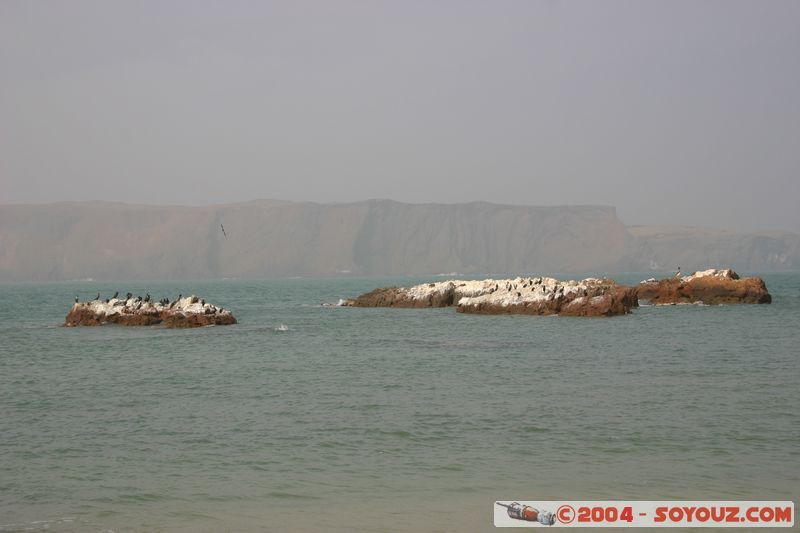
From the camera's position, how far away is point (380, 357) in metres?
26.2

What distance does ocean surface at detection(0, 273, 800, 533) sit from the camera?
10820mm

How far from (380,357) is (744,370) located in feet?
34.2

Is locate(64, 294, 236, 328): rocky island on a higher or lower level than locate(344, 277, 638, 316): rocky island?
lower

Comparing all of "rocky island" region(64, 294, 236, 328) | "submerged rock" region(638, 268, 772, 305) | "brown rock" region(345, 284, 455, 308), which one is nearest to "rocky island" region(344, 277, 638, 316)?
"brown rock" region(345, 284, 455, 308)

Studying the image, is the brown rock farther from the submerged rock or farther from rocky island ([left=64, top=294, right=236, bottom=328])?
rocky island ([left=64, top=294, right=236, bottom=328])

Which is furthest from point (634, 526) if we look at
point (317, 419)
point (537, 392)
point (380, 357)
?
point (380, 357)

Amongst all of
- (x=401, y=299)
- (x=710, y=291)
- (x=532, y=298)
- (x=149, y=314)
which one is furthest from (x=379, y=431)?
(x=710, y=291)

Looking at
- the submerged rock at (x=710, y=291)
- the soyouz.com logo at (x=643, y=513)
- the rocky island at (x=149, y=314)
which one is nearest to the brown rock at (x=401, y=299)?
the submerged rock at (x=710, y=291)

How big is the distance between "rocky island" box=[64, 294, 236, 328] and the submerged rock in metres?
28.8

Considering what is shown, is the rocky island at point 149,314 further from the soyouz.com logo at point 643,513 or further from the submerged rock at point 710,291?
the soyouz.com logo at point 643,513

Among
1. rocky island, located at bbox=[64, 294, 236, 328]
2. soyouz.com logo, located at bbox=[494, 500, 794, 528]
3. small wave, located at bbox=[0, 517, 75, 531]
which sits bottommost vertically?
small wave, located at bbox=[0, 517, 75, 531]

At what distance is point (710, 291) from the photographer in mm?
54250

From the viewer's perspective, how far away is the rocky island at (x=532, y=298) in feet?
144

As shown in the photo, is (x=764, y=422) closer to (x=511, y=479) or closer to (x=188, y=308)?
(x=511, y=479)
